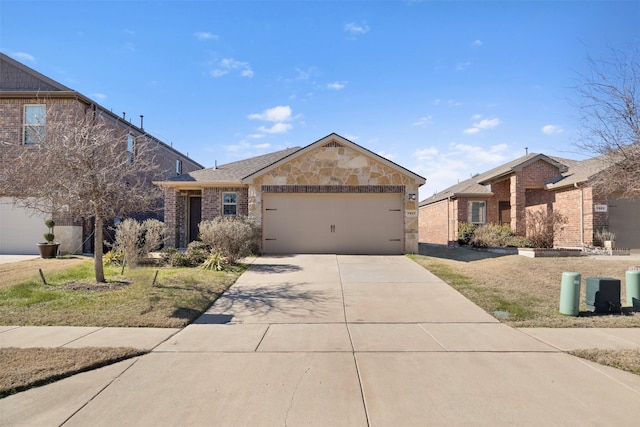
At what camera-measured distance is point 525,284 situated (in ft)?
30.9

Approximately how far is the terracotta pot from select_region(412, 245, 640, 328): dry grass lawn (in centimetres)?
1393

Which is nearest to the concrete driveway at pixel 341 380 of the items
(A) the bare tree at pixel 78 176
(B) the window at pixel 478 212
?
(A) the bare tree at pixel 78 176

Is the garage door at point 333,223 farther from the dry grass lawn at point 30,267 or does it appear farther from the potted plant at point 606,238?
the potted plant at point 606,238

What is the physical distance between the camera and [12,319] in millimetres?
6379

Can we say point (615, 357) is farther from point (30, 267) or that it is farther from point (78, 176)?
point (30, 267)

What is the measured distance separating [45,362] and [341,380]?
146 inches

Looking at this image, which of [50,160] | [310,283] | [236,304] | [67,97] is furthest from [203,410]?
[67,97]

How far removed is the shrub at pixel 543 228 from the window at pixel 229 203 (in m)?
12.7

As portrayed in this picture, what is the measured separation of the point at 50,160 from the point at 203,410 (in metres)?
7.42

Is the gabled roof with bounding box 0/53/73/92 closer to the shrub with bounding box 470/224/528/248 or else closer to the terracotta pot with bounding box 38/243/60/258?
the terracotta pot with bounding box 38/243/60/258

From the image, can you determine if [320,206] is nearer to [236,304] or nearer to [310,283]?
[310,283]

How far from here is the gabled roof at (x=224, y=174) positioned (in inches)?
632

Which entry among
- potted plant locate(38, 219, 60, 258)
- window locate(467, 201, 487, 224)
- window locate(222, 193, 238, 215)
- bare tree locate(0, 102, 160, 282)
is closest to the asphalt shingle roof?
window locate(222, 193, 238, 215)

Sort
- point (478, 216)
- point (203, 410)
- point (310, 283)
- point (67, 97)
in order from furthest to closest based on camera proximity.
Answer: point (478, 216) → point (67, 97) → point (310, 283) → point (203, 410)
